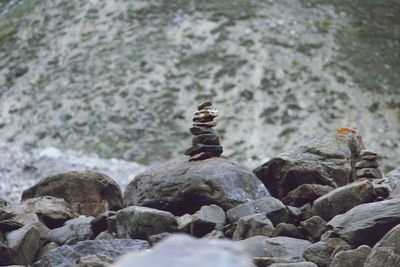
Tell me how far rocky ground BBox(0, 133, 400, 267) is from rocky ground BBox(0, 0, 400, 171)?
1253cm

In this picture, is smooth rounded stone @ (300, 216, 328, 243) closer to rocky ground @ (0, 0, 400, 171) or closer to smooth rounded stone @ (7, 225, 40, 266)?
smooth rounded stone @ (7, 225, 40, 266)

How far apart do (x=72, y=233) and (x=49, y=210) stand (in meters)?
0.64

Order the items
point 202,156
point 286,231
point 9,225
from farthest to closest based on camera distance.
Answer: point 202,156 → point 9,225 → point 286,231

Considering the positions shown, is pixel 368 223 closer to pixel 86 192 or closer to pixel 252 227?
pixel 252 227

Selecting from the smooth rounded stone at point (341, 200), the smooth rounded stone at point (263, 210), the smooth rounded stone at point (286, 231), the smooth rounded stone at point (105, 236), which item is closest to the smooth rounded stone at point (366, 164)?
the smooth rounded stone at point (341, 200)

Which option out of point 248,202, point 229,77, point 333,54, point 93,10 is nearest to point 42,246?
point 248,202

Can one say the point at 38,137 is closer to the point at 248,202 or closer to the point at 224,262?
the point at 248,202

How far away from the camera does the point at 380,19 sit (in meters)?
28.8

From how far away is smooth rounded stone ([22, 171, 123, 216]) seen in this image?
9.42 metres

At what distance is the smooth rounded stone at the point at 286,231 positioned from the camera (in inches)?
290

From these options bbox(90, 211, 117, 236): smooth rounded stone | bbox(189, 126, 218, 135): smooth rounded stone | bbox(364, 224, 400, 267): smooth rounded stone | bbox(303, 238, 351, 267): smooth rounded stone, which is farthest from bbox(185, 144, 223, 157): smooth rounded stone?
bbox(364, 224, 400, 267): smooth rounded stone

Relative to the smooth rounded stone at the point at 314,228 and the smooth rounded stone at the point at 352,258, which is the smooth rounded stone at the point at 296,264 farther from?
the smooth rounded stone at the point at 314,228

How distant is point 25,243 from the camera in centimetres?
791

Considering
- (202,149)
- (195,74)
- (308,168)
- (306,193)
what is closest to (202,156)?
(202,149)
